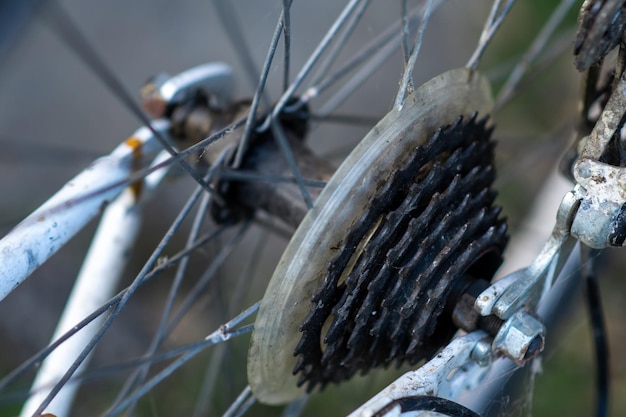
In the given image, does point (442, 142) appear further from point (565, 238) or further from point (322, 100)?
point (322, 100)

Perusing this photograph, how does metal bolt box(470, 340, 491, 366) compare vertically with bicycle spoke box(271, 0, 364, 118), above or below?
below

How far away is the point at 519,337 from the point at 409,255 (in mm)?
83

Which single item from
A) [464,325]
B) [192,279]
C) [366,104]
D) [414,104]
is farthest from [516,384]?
[366,104]

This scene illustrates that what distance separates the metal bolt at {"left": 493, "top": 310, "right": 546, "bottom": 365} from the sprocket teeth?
0.13 ft

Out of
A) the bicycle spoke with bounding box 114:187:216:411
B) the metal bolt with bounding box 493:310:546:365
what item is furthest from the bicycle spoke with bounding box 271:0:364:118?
→ the metal bolt with bounding box 493:310:546:365

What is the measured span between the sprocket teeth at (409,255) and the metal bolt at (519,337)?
38 millimetres

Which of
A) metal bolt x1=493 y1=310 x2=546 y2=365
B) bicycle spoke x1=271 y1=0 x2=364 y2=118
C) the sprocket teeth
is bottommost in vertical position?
metal bolt x1=493 y1=310 x2=546 y2=365

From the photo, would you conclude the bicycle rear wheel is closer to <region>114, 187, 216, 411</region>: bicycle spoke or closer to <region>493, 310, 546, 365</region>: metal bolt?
<region>114, 187, 216, 411</region>: bicycle spoke

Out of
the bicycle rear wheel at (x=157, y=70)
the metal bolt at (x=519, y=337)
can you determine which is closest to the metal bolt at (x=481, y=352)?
the metal bolt at (x=519, y=337)

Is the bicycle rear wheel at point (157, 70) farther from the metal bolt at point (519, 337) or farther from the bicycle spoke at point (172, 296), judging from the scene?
the metal bolt at point (519, 337)

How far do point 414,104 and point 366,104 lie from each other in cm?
93

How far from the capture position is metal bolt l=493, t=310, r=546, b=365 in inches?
16.6

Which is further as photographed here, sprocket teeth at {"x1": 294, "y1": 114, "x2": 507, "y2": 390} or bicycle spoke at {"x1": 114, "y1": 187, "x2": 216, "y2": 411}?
bicycle spoke at {"x1": 114, "y1": 187, "x2": 216, "y2": 411}

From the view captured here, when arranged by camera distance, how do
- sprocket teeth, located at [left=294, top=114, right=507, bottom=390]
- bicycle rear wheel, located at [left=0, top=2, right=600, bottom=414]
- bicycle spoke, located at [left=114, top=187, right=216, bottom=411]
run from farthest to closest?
bicycle rear wheel, located at [left=0, top=2, right=600, bottom=414]
bicycle spoke, located at [left=114, top=187, right=216, bottom=411]
sprocket teeth, located at [left=294, top=114, right=507, bottom=390]
